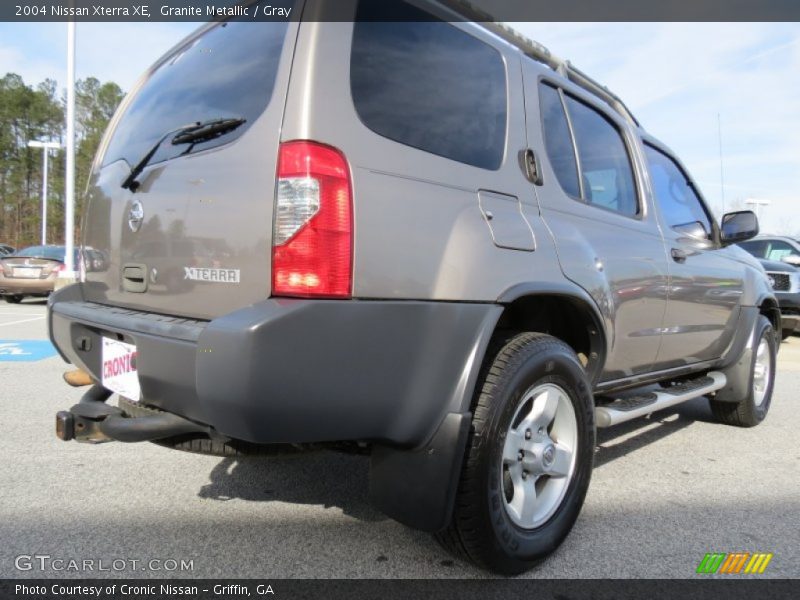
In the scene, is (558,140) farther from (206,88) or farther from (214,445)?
(214,445)

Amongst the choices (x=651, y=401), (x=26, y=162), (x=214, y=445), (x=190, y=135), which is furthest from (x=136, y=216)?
(x=26, y=162)

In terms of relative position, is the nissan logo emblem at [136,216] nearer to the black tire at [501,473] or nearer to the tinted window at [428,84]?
the tinted window at [428,84]

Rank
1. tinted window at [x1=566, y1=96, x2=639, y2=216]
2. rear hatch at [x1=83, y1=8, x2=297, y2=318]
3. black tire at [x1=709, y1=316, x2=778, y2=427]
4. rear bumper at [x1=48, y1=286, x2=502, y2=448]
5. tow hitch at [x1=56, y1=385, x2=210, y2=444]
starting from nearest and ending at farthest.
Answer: rear bumper at [x1=48, y1=286, x2=502, y2=448] < rear hatch at [x1=83, y1=8, x2=297, y2=318] < tow hitch at [x1=56, y1=385, x2=210, y2=444] < tinted window at [x1=566, y1=96, x2=639, y2=216] < black tire at [x1=709, y1=316, x2=778, y2=427]

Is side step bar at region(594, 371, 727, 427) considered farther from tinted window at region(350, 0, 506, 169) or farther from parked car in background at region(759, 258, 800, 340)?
parked car in background at region(759, 258, 800, 340)

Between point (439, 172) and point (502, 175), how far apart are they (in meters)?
0.36

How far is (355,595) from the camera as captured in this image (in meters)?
1.99

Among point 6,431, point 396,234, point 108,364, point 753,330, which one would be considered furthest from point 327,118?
point 753,330

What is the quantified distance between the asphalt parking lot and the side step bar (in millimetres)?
409

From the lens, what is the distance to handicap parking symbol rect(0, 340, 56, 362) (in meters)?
6.24

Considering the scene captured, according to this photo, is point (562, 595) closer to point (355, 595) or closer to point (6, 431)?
point (355, 595)

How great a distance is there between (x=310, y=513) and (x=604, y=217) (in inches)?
75.7

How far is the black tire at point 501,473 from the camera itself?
1.93 metres

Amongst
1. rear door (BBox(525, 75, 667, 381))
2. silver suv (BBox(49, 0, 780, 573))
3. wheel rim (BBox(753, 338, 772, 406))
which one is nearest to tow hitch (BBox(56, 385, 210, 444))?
silver suv (BBox(49, 0, 780, 573))

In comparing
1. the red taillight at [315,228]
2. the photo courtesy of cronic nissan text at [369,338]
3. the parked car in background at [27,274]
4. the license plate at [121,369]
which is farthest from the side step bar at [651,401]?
the parked car in background at [27,274]
